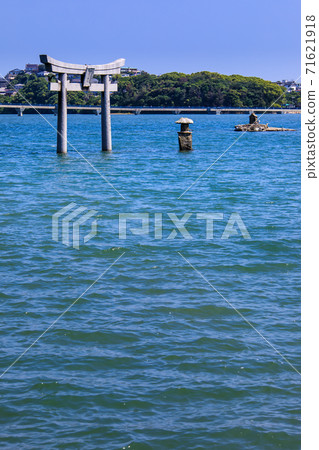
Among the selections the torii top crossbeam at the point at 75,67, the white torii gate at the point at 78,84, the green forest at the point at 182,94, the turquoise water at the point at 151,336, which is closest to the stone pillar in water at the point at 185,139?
the white torii gate at the point at 78,84

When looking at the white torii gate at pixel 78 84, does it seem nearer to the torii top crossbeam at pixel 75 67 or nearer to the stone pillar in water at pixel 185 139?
the torii top crossbeam at pixel 75 67

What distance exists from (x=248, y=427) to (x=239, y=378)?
971 mm

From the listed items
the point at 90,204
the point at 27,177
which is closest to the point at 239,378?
the point at 90,204

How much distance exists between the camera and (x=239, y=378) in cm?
752

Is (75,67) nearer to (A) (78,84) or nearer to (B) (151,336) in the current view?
(A) (78,84)

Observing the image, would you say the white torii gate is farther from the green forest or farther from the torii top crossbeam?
the green forest

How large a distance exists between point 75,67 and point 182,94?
6308 inches

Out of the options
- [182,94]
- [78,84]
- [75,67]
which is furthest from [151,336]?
[182,94]

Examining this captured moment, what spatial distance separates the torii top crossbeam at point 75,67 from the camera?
27.6m

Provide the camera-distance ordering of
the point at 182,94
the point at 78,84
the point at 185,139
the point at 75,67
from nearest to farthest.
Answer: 1. the point at 75,67
2. the point at 78,84
3. the point at 185,139
4. the point at 182,94

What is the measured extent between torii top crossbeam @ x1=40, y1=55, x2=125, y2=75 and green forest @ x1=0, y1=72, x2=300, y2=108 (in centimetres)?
13855

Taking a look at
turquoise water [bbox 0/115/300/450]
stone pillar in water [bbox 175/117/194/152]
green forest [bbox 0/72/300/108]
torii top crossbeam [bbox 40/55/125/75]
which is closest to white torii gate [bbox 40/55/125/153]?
torii top crossbeam [bbox 40/55/125/75]

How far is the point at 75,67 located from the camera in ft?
95.4
